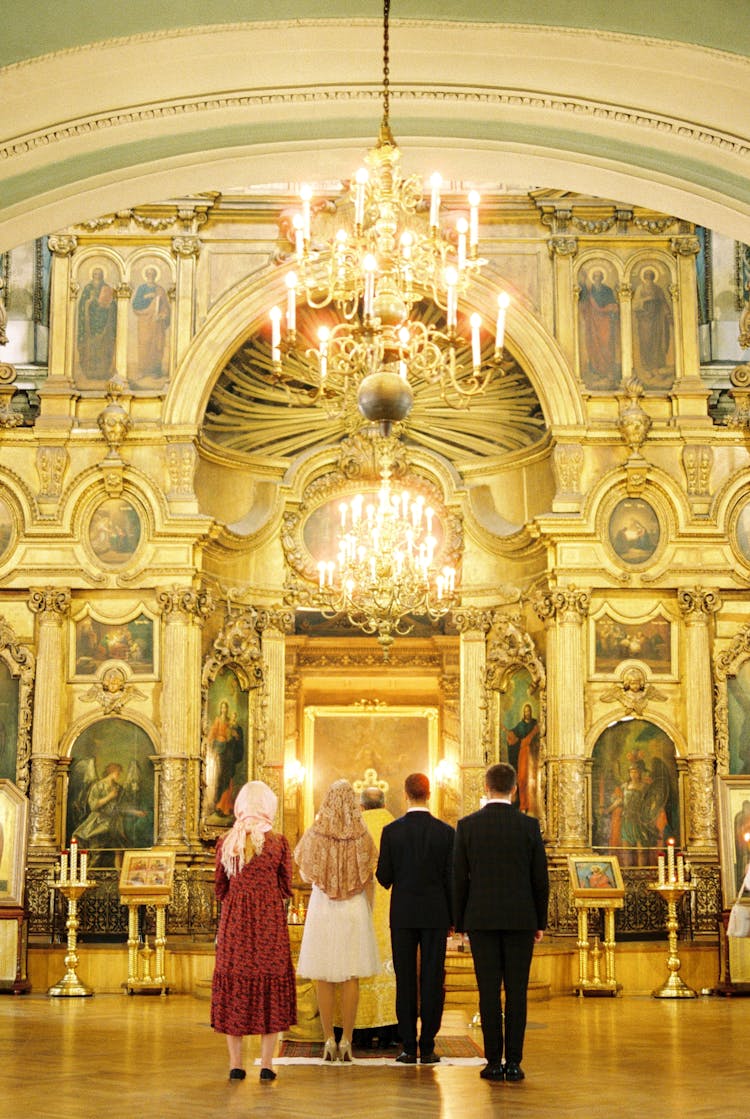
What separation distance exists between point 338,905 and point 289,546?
10.7 metres

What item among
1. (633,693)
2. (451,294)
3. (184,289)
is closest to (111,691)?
(184,289)

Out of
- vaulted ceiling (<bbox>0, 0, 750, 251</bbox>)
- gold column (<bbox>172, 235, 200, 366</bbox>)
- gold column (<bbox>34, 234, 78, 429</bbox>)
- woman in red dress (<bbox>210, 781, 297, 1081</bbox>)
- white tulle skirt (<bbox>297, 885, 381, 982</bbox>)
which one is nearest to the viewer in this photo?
vaulted ceiling (<bbox>0, 0, 750, 251</bbox>)

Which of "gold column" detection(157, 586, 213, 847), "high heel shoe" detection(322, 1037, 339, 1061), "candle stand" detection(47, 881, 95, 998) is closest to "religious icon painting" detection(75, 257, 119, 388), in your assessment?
"gold column" detection(157, 586, 213, 847)

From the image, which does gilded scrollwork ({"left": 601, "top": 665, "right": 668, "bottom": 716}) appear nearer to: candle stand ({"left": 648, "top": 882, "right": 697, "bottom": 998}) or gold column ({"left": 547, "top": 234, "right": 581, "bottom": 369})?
candle stand ({"left": 648, "top": 882, "right": 697, "bottom": 998})

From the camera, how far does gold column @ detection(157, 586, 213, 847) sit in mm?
16967

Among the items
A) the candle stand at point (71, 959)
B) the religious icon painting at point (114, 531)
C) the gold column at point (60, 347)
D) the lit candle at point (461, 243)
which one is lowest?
the candle stand at point (71, 959)

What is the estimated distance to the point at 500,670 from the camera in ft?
60.3

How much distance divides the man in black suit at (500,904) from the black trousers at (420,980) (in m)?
0.55

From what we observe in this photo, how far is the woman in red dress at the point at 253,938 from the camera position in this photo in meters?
7.98

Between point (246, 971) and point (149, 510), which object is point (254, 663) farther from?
point (246, 971)

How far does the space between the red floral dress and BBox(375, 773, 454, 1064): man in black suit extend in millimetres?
634

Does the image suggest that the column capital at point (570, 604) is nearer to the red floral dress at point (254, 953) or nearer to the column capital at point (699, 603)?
the column capital at point (699, 603)

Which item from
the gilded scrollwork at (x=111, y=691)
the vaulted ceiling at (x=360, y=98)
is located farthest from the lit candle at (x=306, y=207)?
the gilded scrollwork at (x=111, y=691)

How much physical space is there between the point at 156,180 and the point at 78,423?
33.6 ft
